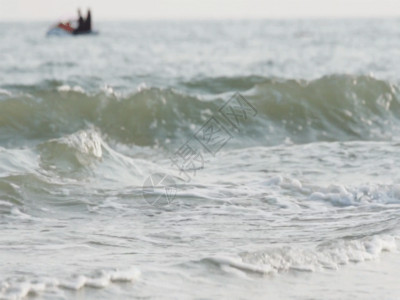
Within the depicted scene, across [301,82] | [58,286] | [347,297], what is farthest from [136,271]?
[301,82]

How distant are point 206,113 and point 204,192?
17.0 ft

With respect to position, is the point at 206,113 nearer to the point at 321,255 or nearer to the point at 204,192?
the point at 204,192

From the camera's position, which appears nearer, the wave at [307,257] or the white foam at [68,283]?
the white foam at [68,283]

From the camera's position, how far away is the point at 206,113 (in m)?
12.2

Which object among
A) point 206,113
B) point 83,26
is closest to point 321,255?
point 206,113

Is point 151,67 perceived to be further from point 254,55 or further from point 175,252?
point 175,252

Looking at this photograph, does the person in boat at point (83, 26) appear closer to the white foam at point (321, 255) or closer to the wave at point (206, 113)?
the wave at point (206, 113)

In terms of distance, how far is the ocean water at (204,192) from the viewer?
4727 mm

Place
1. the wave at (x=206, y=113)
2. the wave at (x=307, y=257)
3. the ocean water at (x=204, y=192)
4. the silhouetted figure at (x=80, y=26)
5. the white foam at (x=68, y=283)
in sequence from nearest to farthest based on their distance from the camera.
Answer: the white foam at (x=68, y=283), the ocean water at (x=204, y=192), the wave at (x=307, y=257), the wave at (x=206, y=113), the silhouetted figure at (x=80, y=26)

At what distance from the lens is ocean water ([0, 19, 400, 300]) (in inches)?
186

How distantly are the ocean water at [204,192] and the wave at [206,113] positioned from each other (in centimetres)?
3

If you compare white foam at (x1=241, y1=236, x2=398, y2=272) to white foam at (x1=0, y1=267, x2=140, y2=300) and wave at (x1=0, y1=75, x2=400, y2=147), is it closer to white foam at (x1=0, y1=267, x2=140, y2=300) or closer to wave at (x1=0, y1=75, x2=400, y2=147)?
white foam at (x1=0, y1=267, x2=140, y2=300)

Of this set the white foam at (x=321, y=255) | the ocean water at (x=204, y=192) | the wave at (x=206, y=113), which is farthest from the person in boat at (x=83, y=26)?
the white foam at (x=321, y=255)

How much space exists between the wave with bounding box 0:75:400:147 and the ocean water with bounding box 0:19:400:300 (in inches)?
1.1
